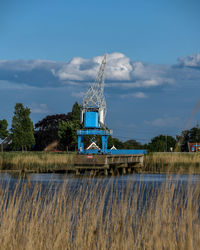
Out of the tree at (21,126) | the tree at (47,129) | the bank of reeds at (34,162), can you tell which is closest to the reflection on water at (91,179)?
the bank of reeds at (34,162)

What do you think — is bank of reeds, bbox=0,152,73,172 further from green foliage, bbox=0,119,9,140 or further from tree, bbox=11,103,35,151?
green foliage, bbox=0,119,9,140

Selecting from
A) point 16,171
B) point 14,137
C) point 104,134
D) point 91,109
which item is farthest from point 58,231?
point 14,137

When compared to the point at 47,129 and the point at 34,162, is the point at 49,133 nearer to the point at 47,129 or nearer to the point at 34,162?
the point at 47,129

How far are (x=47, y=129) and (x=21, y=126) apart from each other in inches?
932

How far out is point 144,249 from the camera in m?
7.13

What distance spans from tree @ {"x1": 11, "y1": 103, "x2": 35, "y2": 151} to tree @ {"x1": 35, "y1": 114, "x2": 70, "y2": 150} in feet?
61.7

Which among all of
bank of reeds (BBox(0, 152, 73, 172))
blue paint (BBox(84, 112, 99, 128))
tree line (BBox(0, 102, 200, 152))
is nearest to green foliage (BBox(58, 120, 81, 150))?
tree line (BBox(0, 102, 200, 152))

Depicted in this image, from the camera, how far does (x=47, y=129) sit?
97.2m

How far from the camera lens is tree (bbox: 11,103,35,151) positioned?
72812 millimetres

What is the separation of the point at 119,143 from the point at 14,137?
84.2ft

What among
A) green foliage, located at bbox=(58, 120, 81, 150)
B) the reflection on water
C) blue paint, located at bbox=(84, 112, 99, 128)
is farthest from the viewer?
green foliage, located at bbox=(58, 120, 81, 150)

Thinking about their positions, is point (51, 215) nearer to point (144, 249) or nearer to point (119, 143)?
point (144, 249)

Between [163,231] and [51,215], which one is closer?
[163,231]

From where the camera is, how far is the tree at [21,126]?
72812mm
